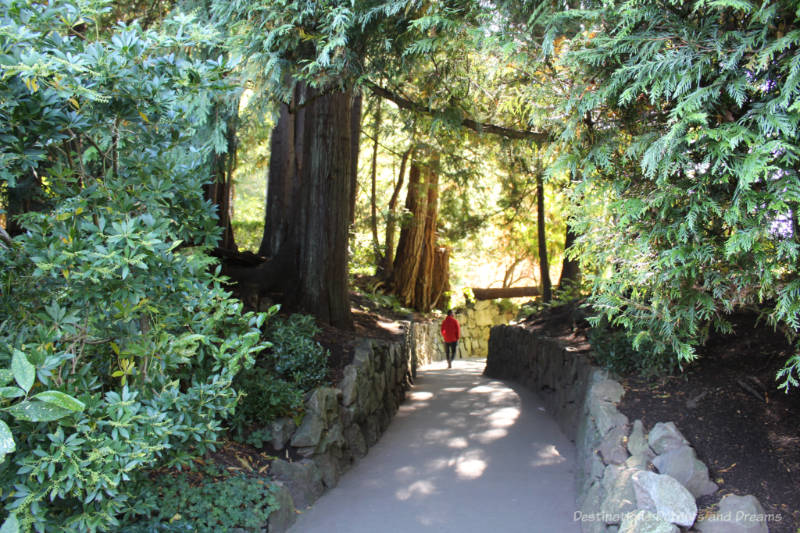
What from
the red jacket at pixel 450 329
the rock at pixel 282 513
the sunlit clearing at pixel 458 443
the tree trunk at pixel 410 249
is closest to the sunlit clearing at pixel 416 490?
the rock at pixel 282 513

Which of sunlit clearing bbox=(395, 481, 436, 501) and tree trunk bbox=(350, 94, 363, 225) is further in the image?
tree trunk bbox=(350, 94, 363, 225)

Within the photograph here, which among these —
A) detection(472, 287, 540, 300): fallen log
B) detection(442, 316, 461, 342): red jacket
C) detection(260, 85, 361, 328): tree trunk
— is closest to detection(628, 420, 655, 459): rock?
detection(260, 85, 361, 328): tree trunk

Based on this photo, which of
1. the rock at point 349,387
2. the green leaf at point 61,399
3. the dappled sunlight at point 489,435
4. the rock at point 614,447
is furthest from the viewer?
the dappled sunlight at point 489,435

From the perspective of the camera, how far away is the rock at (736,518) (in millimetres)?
3854

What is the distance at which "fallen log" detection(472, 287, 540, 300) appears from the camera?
19734 millimetres

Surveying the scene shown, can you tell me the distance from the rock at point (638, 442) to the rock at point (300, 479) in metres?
2.76

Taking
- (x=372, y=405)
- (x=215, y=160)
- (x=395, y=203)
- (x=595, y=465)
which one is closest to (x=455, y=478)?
(x=595, y=465)

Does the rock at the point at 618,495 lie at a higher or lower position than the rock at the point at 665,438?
lower

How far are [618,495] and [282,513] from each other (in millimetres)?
2565

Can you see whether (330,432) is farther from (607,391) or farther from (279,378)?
(607,391)

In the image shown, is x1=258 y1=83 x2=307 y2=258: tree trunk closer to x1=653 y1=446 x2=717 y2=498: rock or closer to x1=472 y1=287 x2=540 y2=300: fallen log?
x1=653 y1=446 x2=717 y2=498: rock

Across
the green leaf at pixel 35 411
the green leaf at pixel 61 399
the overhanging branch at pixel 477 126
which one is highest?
the overhanging branch at pixel 477 126

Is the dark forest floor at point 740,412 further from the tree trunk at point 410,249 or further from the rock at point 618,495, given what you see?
the tree trunk at point 410,249

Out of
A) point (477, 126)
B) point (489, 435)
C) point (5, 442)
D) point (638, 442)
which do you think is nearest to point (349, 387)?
point (489, 435)
